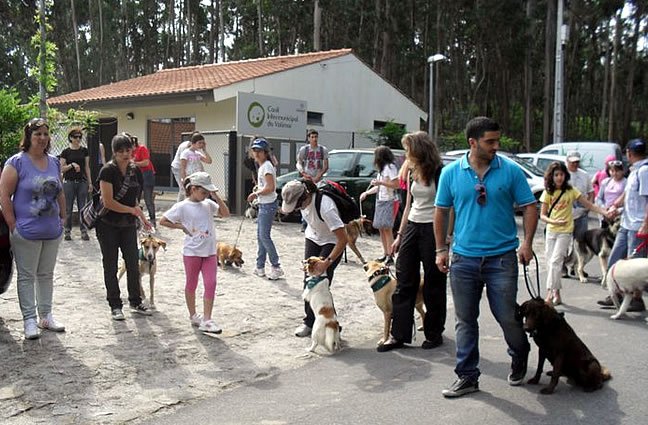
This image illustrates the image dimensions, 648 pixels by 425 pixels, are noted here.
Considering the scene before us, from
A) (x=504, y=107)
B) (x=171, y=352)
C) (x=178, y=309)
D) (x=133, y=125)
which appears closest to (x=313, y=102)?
(x=133, y=125)

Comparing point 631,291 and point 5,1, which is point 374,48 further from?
point 631,291

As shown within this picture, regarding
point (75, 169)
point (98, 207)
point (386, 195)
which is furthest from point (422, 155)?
point (75, 169)

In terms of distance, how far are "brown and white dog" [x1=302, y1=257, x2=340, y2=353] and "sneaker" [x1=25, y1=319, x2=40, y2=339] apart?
7.77ft

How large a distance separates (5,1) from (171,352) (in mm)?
33202

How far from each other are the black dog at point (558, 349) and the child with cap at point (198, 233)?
2893 mm

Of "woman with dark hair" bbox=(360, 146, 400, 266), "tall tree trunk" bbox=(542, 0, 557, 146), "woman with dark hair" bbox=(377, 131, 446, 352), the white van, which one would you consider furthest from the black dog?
"tall tree trunk" bbox=(542, 0, 557, 146)

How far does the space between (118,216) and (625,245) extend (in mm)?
5399

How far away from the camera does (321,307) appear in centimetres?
572

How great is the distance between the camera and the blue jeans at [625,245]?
7121 millimetres

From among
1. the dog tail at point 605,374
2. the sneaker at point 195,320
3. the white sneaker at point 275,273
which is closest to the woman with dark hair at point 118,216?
the sneaker at point 195,320

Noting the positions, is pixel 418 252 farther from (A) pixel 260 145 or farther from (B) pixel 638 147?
(A) pixel 260 145

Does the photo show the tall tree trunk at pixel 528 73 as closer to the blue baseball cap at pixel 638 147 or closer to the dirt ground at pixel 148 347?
the blue baseball cap at pixel 638 147

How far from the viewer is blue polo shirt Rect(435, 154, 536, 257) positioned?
4.44 m

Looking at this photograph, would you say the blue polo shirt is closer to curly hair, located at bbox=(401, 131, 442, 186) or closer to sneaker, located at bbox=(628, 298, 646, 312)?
curly hair, located at bbox=(401, 131, 442, 186)
